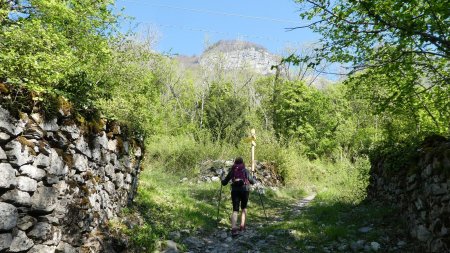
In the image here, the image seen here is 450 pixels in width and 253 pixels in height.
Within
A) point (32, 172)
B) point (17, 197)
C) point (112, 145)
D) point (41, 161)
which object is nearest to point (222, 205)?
point (112, 145)

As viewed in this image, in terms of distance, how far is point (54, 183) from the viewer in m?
5.55

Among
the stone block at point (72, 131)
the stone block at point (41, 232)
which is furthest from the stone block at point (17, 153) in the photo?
the stone block at point (72, 131)

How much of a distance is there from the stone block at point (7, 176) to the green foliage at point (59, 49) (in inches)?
42.9

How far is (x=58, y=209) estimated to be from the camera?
571 centimetres

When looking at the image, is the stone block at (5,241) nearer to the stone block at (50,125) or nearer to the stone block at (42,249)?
the stone block at (42,249)

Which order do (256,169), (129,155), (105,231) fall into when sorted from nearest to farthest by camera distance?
1. (105,231)
2. (129,155)
3. (256,169)

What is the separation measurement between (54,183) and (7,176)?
108cm

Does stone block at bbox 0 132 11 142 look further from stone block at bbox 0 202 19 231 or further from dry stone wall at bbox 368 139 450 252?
dry stone wall at bbox 368 139 450 252

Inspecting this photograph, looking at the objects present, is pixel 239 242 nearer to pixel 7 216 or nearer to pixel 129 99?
pixel 129 99

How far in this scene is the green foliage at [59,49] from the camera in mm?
5055

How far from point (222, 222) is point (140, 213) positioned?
Answer: 9.22 feet

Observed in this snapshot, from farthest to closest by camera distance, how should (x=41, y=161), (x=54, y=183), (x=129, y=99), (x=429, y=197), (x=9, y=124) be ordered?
(x=129, y=99) → (x=429, y=197) → (x=54, y=183) → (x=41, y=161) → (x=9, y=124)

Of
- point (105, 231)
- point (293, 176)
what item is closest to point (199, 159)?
point (293, 176)

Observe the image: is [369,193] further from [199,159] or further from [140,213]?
[199,159]
